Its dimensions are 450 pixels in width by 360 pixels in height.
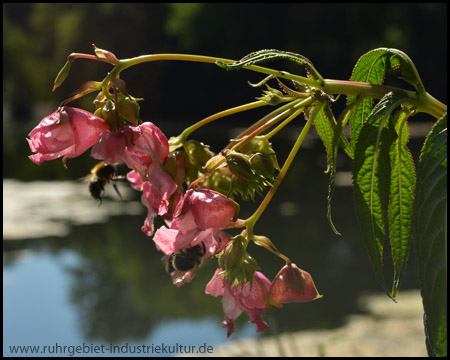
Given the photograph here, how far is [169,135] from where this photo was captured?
15492 mm

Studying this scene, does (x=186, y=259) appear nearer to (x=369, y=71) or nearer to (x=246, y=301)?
(x=246, y=301)

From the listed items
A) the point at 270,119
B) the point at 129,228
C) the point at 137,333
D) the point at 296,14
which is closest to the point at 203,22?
the point at 296,14

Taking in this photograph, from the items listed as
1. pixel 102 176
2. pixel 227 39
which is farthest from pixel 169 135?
pixel 102 176

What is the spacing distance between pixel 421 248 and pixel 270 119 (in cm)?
15

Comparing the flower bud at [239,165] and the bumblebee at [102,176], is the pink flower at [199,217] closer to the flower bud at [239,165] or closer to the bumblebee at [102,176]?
the flower bud at [239,165]

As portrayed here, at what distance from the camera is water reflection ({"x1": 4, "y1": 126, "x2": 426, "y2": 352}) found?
5.24 meters

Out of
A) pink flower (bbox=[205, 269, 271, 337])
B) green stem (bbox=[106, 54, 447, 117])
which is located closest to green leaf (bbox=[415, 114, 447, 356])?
green stem (bbox=[106, 54, 447, 117])

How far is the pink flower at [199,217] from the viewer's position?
46cm

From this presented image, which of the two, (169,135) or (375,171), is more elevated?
(375,171)

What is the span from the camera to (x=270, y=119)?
1.63 feet

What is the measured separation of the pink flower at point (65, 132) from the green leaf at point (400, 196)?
211mm

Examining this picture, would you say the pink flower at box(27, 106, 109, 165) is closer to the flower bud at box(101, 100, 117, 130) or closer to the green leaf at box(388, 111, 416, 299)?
the flower bud at box(101, 100, 117, 130)

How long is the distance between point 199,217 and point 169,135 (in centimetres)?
1512

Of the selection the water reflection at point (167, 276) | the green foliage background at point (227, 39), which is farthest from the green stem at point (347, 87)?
the green foliage background at point (227, 39)
